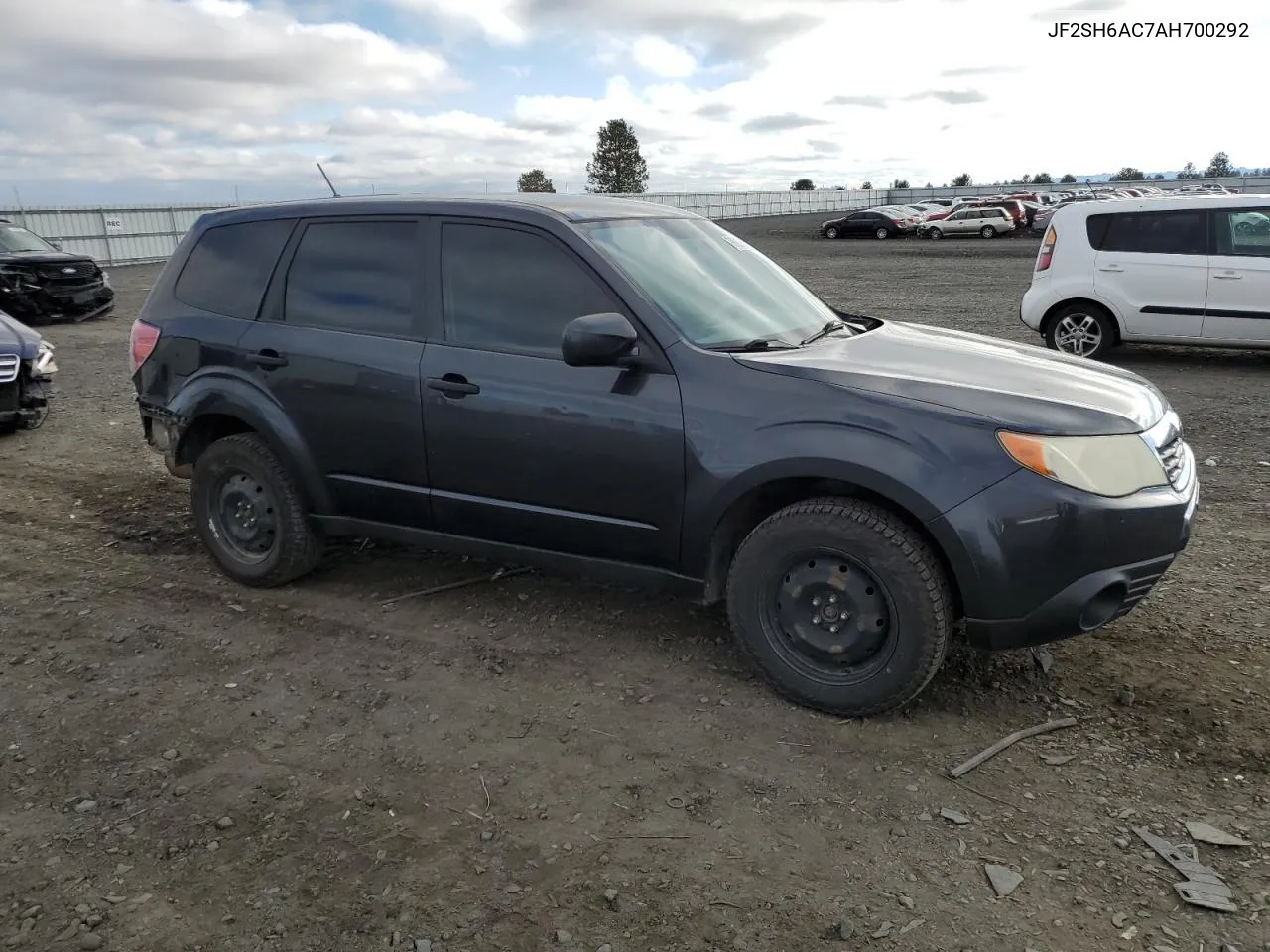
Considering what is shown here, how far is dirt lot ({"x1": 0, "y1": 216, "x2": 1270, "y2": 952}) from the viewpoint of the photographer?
2578mm

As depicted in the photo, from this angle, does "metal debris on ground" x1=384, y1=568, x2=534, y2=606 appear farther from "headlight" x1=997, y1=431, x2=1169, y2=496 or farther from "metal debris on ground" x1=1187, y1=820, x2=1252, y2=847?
"metal debris on ground" x1=1187, y1=820, x2=1252, y2=847

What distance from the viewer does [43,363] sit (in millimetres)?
8234

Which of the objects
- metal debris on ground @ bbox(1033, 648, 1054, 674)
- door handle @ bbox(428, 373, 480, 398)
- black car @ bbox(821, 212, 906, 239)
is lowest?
metal debris on ground @ bbox(1033, 648, 1054, 674)

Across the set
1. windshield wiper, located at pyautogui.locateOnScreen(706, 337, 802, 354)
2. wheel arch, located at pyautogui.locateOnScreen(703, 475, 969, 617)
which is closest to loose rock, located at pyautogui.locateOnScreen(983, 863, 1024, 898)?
wheel arch, located at pyautogui.locateOnScreen(703, 475, 969, 617)

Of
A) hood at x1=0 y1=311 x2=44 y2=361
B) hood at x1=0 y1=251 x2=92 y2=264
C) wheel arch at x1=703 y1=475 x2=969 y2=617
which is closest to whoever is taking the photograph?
wheel arch at x1=703 y1=475 x2=969 y2=617

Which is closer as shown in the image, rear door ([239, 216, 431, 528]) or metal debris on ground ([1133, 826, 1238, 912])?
metal debris on ground ([1133, 826, 1238, 912])

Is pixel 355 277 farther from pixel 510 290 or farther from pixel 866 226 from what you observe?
pixel 866 226

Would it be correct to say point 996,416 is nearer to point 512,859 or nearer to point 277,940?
point 512,859

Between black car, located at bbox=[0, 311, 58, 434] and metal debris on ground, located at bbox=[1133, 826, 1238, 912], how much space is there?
8437 millimetres

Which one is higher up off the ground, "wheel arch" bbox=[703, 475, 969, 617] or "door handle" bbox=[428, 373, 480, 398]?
"door handle" bbox=[428, 373, 480, 398]

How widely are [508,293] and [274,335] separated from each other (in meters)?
1.25

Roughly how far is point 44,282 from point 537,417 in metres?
14.7

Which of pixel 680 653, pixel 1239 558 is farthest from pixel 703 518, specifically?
pixel 1239 558

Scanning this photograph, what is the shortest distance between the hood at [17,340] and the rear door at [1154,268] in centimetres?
1009
